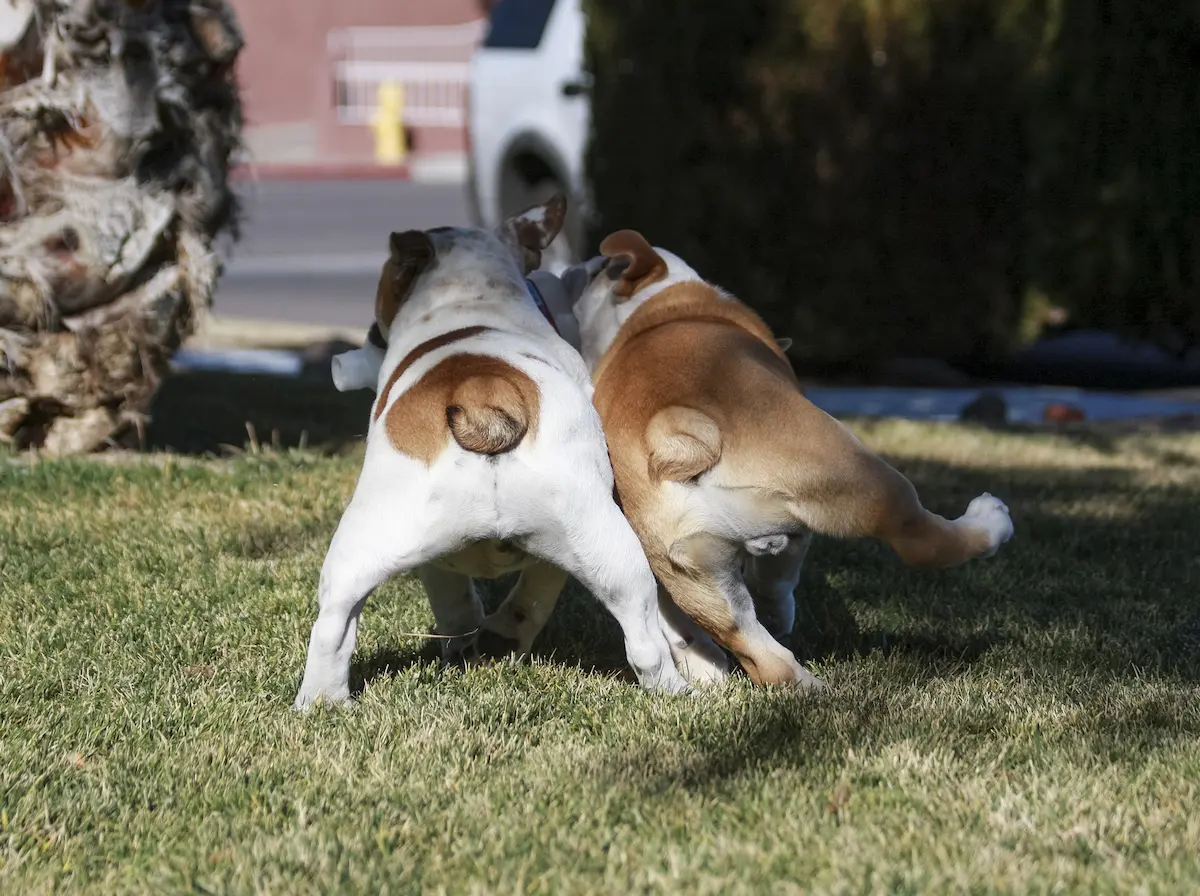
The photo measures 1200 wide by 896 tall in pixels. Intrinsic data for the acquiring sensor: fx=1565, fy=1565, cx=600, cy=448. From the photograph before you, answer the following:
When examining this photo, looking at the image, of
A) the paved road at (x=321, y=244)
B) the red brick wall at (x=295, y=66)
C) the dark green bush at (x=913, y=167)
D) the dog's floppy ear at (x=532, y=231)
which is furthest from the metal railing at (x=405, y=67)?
the dog's floppy ear at (x=532, y=231)

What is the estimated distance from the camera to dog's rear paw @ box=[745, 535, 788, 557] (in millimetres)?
3432

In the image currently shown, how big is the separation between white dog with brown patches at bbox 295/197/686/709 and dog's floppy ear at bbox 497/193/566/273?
0.47 m

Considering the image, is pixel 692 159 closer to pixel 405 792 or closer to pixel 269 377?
pixel 269 377

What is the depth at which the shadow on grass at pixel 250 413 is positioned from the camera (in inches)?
265

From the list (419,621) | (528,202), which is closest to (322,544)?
(419,621)

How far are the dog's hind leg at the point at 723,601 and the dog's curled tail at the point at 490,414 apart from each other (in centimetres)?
47

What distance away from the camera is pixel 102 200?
5625 millimetres

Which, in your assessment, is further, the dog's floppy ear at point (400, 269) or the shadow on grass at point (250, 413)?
the shadow on grass at point (250, 413)

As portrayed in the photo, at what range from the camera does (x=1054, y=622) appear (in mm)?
4312

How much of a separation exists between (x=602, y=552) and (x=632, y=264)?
114 cm

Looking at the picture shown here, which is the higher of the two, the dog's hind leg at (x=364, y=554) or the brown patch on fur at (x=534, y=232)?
the brown patch on fur at (x=534, y=232)

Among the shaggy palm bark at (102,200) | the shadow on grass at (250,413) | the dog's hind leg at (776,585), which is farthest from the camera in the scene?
the shadow on grass at (250,413)

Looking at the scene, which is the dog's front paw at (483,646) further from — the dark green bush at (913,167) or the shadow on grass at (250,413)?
the dark green bush at (913,167)

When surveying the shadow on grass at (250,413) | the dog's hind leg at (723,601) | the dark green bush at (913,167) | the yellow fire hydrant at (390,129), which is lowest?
the yellow fire hydrant at (390,129)
